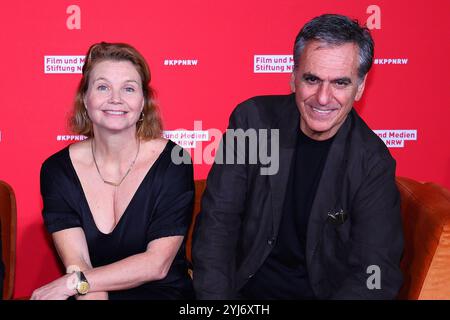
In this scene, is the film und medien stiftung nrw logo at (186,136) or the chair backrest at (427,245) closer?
the chair backrest at (427,245)

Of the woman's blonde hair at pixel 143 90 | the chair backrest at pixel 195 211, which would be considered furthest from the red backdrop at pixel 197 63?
the woman's blonde hair at pixel 143 90

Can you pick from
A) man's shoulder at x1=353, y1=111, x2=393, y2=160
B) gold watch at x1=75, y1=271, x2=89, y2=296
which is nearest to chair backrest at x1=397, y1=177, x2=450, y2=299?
man's shoulder at x1=353, y1=111, x2=393, y2=160

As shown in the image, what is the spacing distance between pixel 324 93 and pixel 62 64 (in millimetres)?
1313

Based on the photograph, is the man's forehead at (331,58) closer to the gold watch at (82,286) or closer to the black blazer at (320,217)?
the black blazer at (320,217)

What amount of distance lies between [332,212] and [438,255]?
0.33m

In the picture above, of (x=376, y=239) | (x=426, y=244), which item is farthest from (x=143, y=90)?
(x=426, y=244)

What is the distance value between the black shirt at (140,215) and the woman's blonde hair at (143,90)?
0.15 metres

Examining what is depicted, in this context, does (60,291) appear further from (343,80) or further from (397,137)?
(397,137)

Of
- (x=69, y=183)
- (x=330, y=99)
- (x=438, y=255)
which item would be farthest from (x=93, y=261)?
(x=438, y=255)

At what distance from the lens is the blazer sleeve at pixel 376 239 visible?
1.94 meters

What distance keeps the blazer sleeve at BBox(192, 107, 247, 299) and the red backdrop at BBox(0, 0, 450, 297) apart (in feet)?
2.75

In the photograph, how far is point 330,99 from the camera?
198 centimetres

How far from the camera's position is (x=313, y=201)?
2.05 meters

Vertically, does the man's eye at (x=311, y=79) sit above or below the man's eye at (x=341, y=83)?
above
